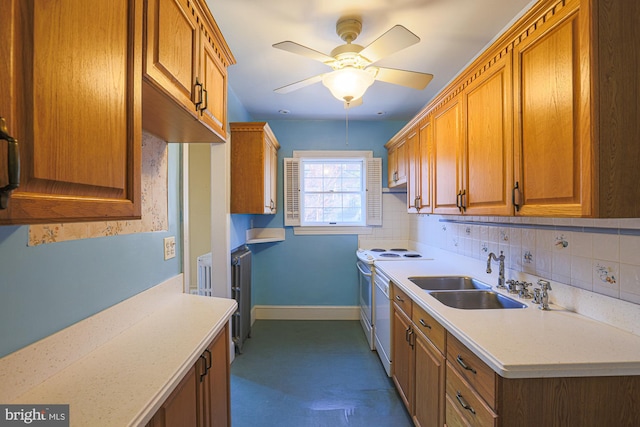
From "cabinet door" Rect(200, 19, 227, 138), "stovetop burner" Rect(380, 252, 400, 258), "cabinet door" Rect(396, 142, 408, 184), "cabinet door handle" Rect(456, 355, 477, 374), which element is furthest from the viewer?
"stovetop burner" Rect(380, 252, 400, 258)

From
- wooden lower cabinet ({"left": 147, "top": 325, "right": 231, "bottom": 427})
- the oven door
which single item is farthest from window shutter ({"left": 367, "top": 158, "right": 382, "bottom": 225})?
wooden lower cabinet ({"left": 147, "top": 325, "right": 231, "bottom": 427})

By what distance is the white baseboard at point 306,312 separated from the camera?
3.89 m

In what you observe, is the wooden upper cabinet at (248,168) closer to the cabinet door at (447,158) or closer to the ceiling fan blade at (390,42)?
the ceiling fan blade at (390,42)

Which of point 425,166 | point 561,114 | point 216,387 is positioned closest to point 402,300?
point 425,166

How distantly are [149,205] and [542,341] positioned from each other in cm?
190

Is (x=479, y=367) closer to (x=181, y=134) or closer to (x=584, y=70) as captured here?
(x=584, y=70)

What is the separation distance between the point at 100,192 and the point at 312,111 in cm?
315

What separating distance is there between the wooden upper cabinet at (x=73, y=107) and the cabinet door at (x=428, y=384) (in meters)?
1.53

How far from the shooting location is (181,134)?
152 centimetres

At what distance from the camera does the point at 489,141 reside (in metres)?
1.58

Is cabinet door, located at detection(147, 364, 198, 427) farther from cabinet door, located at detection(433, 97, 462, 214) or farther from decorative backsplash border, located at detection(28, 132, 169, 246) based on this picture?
cabinet door, located at detection(433, 97, 462, 214)

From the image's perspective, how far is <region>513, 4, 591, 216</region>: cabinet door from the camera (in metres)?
1.04

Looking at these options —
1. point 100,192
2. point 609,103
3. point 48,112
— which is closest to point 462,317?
point 609,103

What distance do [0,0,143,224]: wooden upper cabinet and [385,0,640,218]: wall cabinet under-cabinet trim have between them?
1454 millimetres
